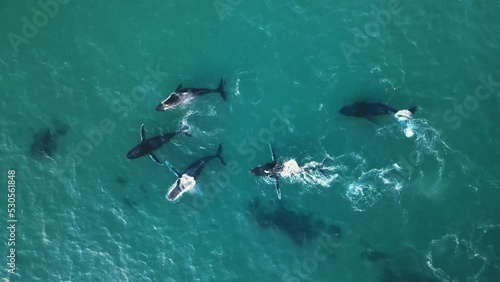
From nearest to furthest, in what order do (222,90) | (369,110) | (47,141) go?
1. (369,110)
2. (47,141)
3. (222,90)

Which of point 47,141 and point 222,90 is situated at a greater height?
point 222,90

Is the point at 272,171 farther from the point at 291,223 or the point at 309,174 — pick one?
the point at 291,223

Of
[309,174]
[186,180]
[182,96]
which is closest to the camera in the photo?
[186,180]

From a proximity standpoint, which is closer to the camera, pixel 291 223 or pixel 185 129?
pixel 291 223

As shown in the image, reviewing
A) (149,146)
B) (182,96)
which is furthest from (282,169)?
(149,146)

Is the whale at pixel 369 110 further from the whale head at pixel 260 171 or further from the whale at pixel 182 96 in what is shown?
the whale at pixel 182 96

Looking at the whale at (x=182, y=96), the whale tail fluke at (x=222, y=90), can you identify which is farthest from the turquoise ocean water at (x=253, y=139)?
the whale at (x=182, y=96)

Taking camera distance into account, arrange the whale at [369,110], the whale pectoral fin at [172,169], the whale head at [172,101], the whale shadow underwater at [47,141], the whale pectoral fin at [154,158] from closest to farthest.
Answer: the whale pectoral fin at [172,169] < the whale pectoral fin at [154,158] < the whale at [369,110] < the whale head at [172,101] < the whale shadow underwater at [47,141]
